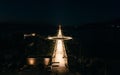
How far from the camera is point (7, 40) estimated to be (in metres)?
74.4

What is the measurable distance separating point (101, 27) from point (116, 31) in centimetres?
1049

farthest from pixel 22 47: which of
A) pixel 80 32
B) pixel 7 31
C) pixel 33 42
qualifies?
pixel 80 32

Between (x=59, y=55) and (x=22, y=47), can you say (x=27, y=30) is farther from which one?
(x=59, y=55)

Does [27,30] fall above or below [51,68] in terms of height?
above

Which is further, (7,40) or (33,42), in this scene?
(7,40)

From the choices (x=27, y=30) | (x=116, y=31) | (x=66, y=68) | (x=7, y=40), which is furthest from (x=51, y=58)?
(x=27, y=30)

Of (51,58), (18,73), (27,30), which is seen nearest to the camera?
(18,73)

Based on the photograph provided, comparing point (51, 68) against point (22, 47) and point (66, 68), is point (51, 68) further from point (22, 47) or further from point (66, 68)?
point (22, 47)

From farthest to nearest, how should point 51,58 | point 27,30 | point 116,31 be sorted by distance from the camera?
1. point 27,30
2. point 116,31
3. point 51,58

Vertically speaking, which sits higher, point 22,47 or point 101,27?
point 101,27

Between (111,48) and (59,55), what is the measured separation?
23.4 metres

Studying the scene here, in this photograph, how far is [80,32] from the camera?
90.3 meters

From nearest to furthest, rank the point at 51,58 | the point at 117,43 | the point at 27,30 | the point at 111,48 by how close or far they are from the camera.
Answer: the point at 51,58, the point at 111,48, the point at 117,43, the point at 27,30

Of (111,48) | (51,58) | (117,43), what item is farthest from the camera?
(117,43)
